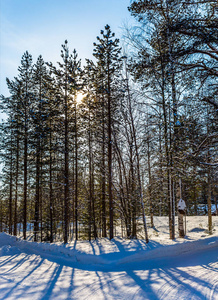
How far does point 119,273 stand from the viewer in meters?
6.52

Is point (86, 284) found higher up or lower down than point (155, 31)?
lower down

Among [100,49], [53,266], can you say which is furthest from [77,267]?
[100,49]

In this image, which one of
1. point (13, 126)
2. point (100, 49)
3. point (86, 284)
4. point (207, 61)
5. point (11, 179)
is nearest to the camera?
point (86, 284)

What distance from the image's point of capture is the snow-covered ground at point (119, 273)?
4914 millimetres

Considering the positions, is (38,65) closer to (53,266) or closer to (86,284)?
(53,266)

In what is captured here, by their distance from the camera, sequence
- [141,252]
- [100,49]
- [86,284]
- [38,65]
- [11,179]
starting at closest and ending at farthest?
[86,284] → [141,252] → [100,49] → [38,65] → [11,179]

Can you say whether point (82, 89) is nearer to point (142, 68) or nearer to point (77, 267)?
point (142, 68)

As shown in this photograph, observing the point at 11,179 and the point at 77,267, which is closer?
the point at 77,267

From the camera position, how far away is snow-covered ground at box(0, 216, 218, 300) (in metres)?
4.91

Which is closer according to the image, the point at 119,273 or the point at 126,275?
the point at 126,275

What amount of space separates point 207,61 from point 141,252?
25.1ft

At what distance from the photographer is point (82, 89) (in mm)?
13562

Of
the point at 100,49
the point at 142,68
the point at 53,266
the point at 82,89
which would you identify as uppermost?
the point at 100,49

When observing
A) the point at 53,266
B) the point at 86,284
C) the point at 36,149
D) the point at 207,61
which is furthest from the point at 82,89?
the point at 86,284
